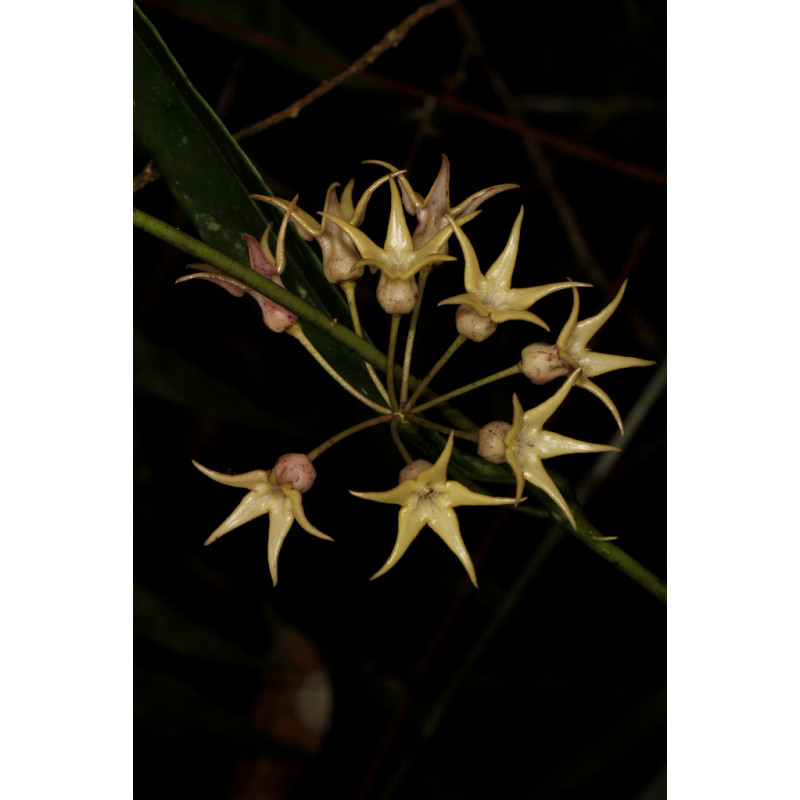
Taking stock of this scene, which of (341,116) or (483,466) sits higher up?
→ (341,116)

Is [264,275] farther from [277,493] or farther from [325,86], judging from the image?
[325,86]

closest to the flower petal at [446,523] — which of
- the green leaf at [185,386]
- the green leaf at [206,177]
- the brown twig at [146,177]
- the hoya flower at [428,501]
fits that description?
the hoya flower at [428,501]

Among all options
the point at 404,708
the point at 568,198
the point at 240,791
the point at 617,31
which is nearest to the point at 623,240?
the point at 568,198

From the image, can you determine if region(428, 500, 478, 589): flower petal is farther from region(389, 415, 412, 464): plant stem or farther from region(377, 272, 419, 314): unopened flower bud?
region(377, 272, 419, 314): unopened flower bud

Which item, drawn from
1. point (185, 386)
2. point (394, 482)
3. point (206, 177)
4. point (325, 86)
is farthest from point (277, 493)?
point (394, 482)

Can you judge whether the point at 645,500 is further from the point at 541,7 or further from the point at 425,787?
the point at 541,7

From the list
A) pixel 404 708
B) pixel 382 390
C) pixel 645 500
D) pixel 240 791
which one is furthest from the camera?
pixel 645 500

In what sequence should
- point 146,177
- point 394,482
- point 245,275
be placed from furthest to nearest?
1. point 394,482
2. point 146,177
3. point 245,275
